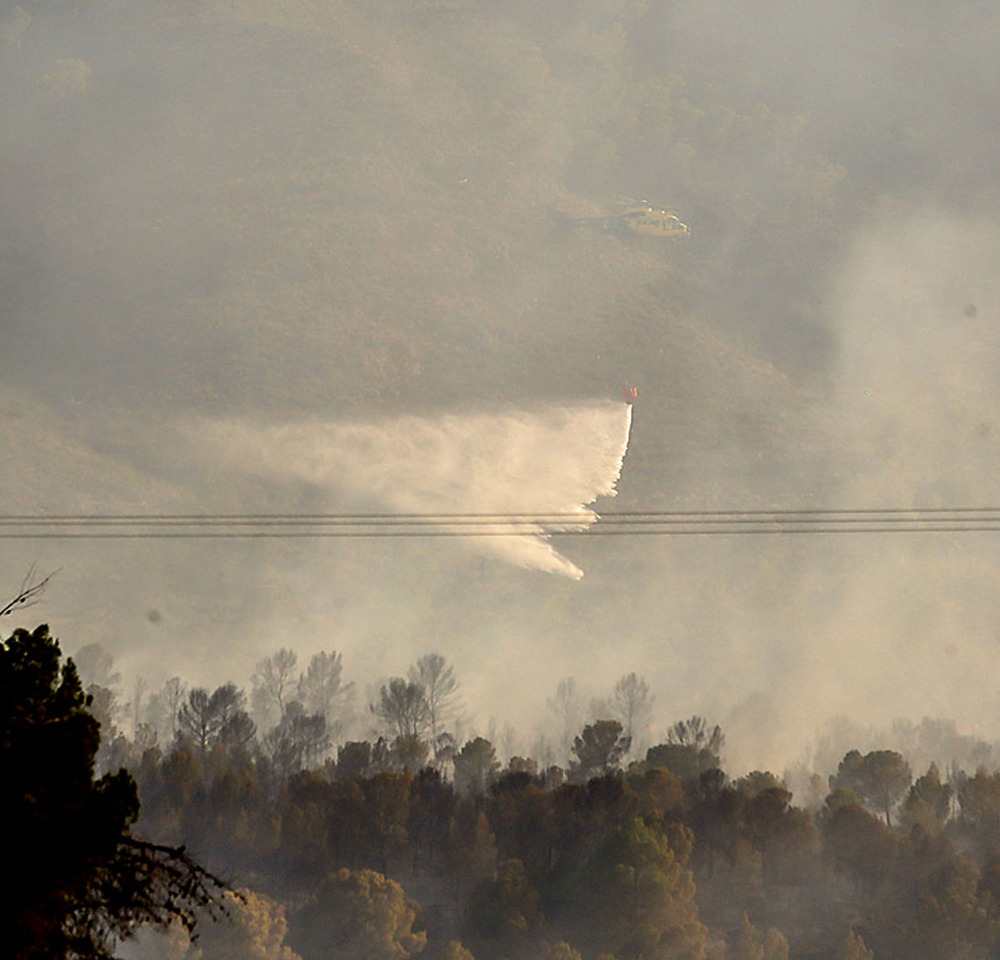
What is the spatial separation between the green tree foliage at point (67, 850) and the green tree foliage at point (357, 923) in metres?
84.4

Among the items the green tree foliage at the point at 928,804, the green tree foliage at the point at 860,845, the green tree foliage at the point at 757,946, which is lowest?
the green tree foliage at the point at 757,946

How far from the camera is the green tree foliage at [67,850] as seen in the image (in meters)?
13.8

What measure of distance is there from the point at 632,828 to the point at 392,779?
30.4 metres

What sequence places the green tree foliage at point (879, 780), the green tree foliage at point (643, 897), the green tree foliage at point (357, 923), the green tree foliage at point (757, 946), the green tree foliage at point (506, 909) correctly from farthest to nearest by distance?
1. the green tree foliage at point (879, 780)
2. the green tree foliage at point (757, 946)
3. the green tree foliage at point (506, 909)
4. the green tree foliage at point (643, 897)
5. the green tree foliage at point (357, 923)

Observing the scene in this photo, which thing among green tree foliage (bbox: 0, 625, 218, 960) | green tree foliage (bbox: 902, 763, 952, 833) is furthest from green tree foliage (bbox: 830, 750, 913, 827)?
green tree foliage (bbox: 0, 625, 218, 960)

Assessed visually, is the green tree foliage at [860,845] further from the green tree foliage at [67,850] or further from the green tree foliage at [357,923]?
the green tree foliage at [67,850]

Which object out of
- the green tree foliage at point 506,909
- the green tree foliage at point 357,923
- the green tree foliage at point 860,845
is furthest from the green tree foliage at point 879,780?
the green tree foliage at point 357,923

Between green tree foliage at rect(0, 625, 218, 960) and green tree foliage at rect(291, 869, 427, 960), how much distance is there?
84357mm

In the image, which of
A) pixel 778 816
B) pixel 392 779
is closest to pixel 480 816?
pixel 392 779

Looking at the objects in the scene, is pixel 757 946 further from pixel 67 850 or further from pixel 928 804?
pixel 67 850

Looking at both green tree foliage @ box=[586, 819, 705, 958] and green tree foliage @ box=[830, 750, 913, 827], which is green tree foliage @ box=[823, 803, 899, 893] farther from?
green tree foliage @ box=[586, 819, 705, 958]

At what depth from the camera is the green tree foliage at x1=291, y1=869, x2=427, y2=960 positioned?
309 feet

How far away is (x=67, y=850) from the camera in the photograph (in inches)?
558

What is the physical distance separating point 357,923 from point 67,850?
86.9 metres
